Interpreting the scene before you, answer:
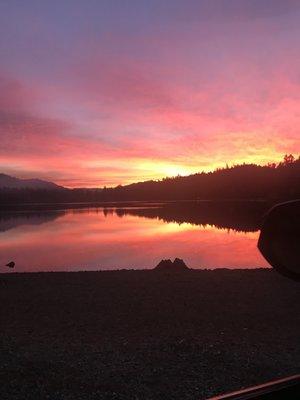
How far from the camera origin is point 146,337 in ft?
27.7

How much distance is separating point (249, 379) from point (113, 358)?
2.24 m

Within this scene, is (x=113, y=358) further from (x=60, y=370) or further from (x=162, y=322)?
(x=162, y=322)

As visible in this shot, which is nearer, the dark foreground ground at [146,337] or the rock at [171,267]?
the dark foreground ground at [146,337]

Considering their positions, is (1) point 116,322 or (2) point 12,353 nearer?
(2) point 12,353

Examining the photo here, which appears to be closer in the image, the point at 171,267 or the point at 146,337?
the point at 146,337

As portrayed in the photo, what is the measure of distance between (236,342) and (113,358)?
7.43ft

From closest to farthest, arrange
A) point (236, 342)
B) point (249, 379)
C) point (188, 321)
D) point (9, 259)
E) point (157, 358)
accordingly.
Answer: point (249, 379) → point (157, 358) → point (236, 342) → point (188, 321) → point (9, 259)

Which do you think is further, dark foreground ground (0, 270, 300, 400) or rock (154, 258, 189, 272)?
rock (154, 258, 189, 272)

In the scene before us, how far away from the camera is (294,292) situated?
463 inches

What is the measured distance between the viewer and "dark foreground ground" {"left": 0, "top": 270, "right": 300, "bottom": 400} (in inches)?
255

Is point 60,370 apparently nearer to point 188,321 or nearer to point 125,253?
point 188,321

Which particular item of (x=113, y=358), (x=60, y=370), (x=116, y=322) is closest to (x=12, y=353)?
(x=60, y=370)

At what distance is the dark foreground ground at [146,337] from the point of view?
6.48 m

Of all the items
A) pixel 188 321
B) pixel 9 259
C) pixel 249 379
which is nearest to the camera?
pixel 249 379
